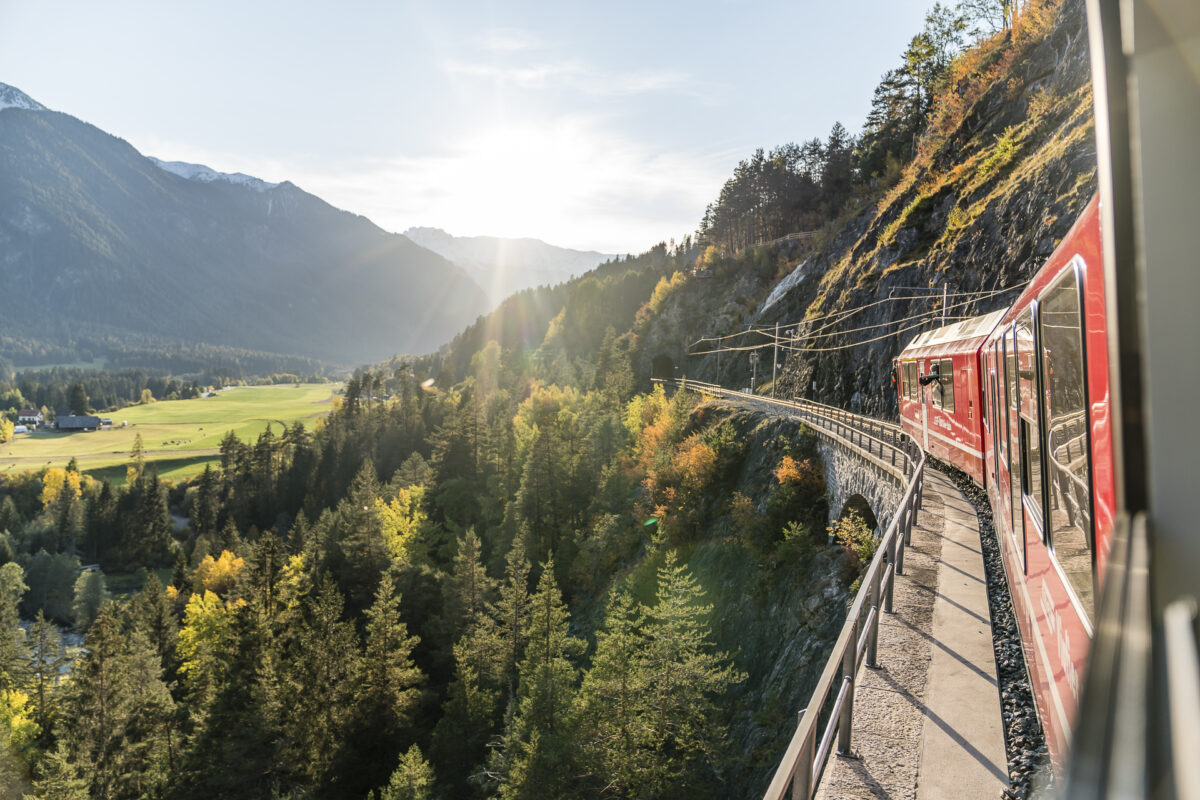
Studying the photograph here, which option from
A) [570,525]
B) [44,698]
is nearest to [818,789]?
[570,525]

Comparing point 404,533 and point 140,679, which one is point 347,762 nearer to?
point 140,679

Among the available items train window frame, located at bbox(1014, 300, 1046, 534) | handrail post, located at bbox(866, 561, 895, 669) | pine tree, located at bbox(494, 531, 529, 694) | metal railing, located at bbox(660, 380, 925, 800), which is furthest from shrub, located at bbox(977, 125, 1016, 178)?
pine tree, located at bbox(494, 531, 529, 694)

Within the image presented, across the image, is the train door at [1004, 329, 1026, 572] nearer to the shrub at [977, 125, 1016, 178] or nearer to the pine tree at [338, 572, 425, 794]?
the shrub at [977, 125, 1016, 178]

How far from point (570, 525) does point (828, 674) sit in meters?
53.8

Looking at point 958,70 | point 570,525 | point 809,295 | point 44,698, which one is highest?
point 958,70

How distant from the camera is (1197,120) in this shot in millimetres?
1444

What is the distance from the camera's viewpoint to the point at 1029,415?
240 inches

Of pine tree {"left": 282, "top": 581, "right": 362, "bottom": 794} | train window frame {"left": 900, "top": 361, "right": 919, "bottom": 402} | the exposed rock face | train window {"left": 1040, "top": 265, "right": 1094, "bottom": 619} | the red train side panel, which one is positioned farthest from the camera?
pine tree {"left": 282, "top": 581, "right": 362, "bottom": 794}

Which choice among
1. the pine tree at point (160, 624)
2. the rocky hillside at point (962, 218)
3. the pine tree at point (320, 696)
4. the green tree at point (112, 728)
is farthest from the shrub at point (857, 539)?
the pine tree at point (160, 624)

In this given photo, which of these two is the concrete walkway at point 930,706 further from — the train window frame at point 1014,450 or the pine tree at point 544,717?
the pine tree at point 544,717

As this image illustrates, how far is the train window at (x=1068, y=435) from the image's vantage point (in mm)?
3662

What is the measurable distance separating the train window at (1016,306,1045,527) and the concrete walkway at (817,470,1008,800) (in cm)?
220

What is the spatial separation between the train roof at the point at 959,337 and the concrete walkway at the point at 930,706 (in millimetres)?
6456

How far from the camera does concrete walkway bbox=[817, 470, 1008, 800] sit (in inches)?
212
